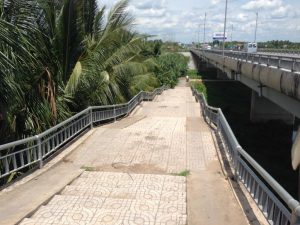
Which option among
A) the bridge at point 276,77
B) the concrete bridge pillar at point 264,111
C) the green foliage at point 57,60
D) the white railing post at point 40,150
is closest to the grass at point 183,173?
the white railing post at point 40,150

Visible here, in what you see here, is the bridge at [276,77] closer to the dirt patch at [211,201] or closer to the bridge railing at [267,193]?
the bridge railing at [267,193]

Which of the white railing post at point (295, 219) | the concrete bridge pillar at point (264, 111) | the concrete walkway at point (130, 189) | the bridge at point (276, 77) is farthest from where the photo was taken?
the concrete bridge pillar at point (264, 111)

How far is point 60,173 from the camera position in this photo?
8.30m

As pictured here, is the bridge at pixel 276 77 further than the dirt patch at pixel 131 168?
Yes

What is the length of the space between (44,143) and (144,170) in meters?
2.32

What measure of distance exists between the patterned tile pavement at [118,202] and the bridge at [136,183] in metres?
0.01

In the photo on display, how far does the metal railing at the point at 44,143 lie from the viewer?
24.6 ft

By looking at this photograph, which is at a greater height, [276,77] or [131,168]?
[276,77]

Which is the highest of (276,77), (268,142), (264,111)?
(276,77)

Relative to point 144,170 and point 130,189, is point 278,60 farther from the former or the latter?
point 130,189

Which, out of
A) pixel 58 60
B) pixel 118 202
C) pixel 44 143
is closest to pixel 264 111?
pixel 58 60

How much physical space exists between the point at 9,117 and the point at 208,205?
498 cm

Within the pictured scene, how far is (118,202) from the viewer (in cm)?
635

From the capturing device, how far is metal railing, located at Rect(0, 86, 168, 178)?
7498 mm
